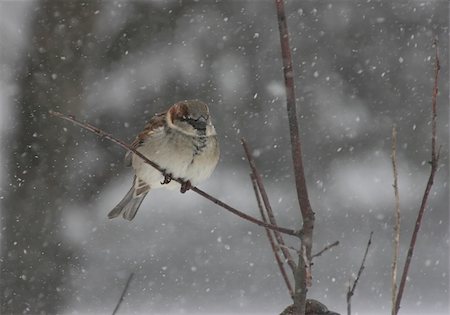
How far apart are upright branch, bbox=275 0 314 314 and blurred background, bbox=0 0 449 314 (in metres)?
4.90

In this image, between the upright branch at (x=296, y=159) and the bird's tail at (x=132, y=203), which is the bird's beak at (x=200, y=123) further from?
the upright branch at (x=296, y=159)

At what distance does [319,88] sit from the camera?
6.51 meters

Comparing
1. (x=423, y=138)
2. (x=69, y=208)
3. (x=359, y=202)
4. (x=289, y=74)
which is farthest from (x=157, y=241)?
(x=289, y=74)

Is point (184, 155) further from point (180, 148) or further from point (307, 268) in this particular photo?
point (307, 268)

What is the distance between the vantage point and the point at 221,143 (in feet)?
20.9

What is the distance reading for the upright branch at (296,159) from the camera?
41.2 inches

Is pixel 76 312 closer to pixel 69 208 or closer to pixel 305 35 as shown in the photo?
pixel 69 208

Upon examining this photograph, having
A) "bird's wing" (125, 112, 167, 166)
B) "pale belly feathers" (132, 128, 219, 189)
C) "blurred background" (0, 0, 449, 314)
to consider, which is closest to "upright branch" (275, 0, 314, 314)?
"pale belly feathers" (132, 128, 219, 189)

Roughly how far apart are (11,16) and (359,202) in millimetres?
3198

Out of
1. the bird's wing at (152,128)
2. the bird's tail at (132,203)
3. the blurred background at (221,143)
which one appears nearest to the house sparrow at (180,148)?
the bird's wing at (152,128)

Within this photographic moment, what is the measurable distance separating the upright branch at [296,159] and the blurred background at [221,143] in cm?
490

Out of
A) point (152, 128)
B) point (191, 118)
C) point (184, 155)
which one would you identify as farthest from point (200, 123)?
point (152, 128)

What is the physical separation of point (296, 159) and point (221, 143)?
17.4 ft

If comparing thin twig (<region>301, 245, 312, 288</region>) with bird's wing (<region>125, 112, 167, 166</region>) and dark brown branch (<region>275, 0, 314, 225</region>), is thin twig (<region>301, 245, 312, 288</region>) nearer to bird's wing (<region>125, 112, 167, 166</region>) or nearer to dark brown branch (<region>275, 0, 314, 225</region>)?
dark brown branch (<region>275, 0, 314, 225</region>)
